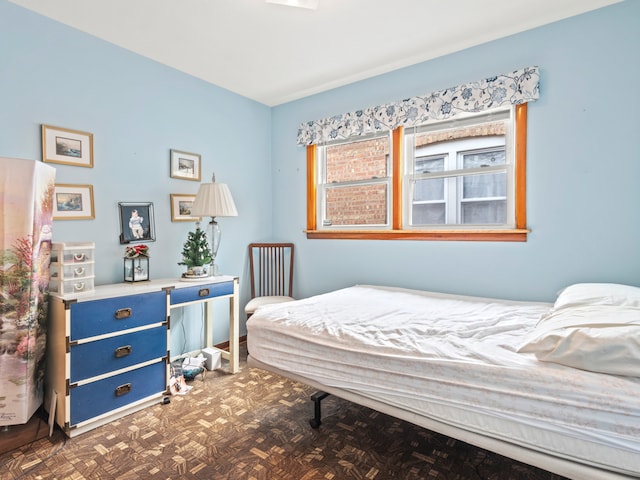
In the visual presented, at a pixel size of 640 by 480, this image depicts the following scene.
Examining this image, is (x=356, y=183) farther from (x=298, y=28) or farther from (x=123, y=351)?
(x=123, y=351)

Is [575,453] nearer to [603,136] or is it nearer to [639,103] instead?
[603,136]

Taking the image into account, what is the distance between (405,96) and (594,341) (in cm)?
248

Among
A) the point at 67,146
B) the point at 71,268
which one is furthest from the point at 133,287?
the point at 67,146

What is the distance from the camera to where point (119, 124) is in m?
2.71

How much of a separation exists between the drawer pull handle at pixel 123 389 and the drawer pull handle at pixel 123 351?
0.65 feet

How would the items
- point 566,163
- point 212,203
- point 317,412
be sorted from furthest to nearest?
point 212,203 < point 566,163 < point 317,412

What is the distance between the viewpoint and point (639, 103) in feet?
7.09

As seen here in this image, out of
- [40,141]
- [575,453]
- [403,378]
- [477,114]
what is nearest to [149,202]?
[40,141]

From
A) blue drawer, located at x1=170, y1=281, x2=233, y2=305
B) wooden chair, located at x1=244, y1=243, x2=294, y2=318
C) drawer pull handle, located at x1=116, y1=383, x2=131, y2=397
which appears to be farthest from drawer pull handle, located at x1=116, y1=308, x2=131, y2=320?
wooden chair, located at x1=244, y1=243, x2=294, y2=318

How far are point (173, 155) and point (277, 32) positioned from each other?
4.48 feet

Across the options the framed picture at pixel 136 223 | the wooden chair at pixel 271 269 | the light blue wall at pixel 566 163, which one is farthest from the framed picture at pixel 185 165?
the light blue wall at pixel 566 163

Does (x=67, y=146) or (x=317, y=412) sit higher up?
(x=67, y=146)

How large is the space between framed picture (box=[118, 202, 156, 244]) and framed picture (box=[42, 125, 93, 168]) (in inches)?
16.1

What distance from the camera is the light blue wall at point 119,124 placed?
225 cm
